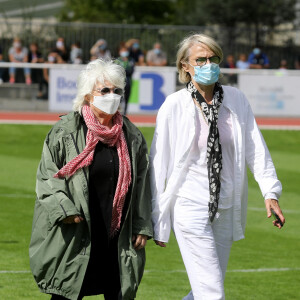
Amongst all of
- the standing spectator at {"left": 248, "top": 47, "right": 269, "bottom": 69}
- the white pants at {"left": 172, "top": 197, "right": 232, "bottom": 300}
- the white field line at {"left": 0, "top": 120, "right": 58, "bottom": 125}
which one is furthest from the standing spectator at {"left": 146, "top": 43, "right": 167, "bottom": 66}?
the white pants at {"left": 172, "top": 197, "right": 232, "bottom": 300}

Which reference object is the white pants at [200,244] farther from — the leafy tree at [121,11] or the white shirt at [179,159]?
the leafy tree at [121,11]

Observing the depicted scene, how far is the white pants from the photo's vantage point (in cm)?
589

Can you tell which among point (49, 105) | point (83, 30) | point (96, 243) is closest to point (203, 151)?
point (96, 243)

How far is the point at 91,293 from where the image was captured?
5938 millimetres

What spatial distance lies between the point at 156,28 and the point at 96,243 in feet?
93.7

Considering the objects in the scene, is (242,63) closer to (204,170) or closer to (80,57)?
(80,57)

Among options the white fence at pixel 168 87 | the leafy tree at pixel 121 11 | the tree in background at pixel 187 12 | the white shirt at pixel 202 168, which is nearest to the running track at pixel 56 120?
the white fence at pixel 168 87

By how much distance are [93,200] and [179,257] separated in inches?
178

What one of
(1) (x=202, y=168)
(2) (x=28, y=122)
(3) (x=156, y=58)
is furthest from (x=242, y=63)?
(1) (x=202, y=168)

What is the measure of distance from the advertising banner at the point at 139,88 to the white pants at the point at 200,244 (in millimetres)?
19213

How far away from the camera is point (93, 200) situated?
5844 mm

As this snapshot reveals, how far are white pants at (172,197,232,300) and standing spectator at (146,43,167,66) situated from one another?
25.1 metres

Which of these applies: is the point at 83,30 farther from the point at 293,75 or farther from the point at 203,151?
the point at 203,151

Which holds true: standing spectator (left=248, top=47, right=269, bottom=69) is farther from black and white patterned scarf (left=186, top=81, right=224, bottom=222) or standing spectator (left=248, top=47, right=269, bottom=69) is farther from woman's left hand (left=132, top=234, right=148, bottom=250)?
woman's left hand (left=132, top=234, right=148, bottom=250)
